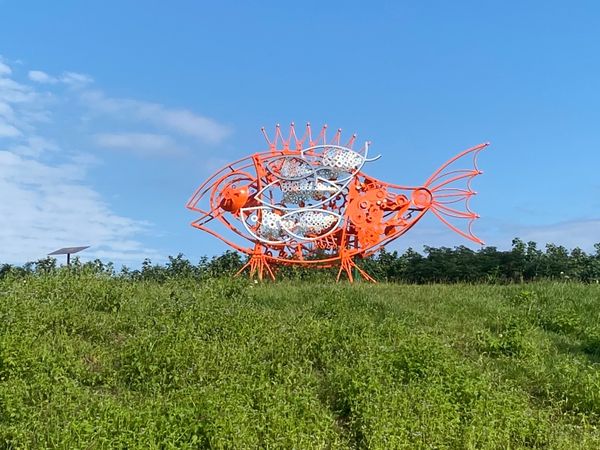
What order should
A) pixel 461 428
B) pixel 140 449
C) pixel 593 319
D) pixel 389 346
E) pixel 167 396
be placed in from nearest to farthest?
pixel 140 449
pixel 461 428
pixel 167 396
pixel 389 346
pixel 593 319

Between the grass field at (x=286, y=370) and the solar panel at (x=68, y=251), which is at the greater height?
the solar panel at (x=68, y=251)

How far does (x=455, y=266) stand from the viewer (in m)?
12.7

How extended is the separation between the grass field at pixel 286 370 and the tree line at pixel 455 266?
4.11 meters

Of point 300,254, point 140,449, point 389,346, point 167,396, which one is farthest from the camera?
point 300,254

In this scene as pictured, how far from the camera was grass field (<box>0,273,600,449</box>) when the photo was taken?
4254 mm

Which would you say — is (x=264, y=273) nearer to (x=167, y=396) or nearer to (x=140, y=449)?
(x=167, y=396)

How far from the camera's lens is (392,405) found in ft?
14.9

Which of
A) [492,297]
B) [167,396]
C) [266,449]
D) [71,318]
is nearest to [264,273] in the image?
[492,297]

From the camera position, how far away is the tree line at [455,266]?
11992mm

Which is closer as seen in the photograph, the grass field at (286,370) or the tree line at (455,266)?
the grass field at (286,370)

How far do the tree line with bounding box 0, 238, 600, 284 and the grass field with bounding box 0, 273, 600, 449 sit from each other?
4.11 meters

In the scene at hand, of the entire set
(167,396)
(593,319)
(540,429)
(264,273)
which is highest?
(264,273)

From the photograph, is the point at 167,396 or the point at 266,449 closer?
the point at 266,449

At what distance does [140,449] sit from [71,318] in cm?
288
